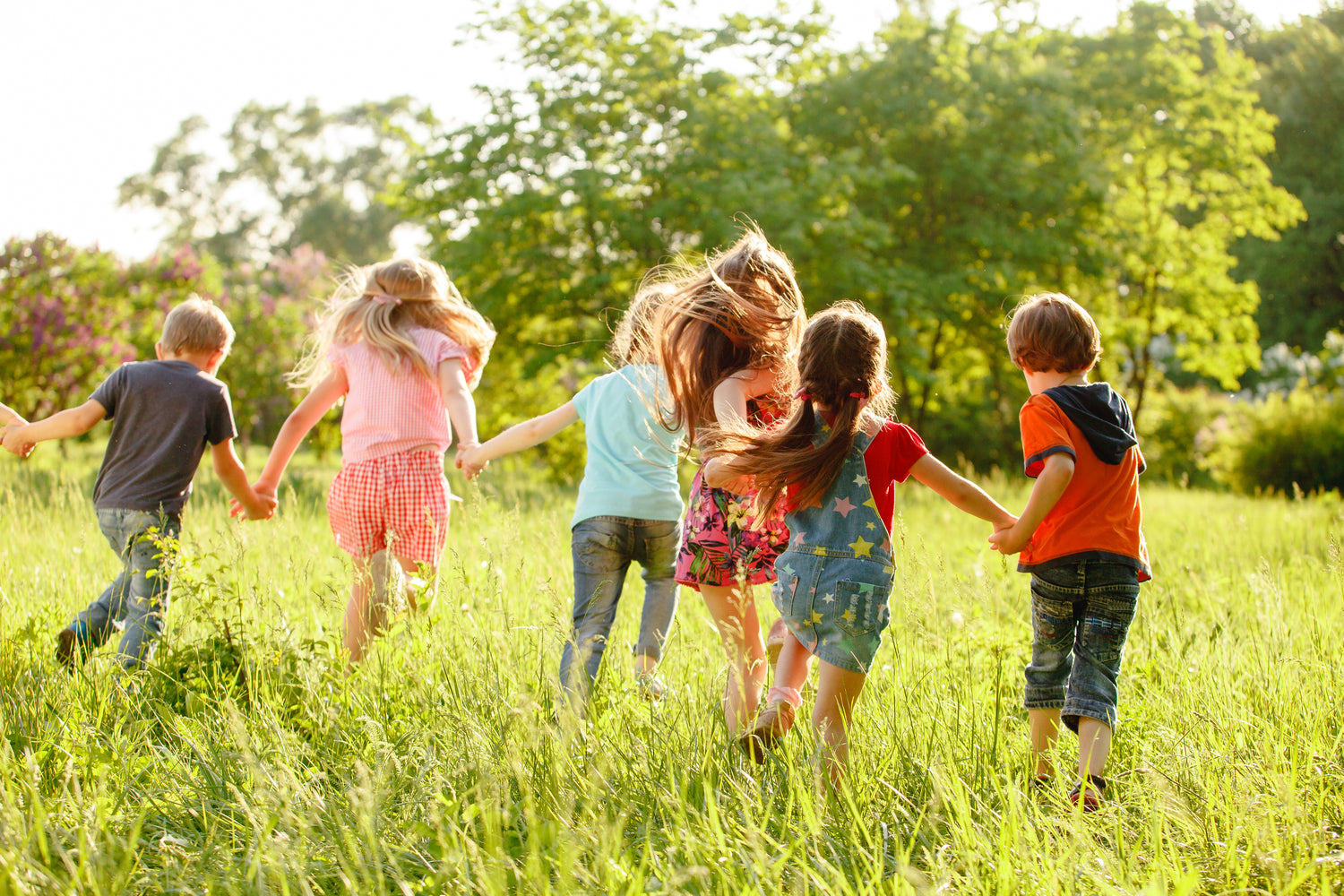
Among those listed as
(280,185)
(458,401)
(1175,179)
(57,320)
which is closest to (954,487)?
(458,401)

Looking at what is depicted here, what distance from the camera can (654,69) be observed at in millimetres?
13125

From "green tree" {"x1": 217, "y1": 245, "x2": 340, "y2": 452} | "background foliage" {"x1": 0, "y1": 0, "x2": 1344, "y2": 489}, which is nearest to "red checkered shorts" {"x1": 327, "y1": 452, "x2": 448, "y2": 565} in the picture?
"background foliage" {"x1": 0, "y1": 0, "x2": 1344, "y2": 489}

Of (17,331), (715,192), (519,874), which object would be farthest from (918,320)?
(519,874)

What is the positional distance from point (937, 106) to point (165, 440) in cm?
1405

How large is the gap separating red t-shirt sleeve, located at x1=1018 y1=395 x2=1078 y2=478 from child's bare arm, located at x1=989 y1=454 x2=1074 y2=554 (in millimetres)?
29

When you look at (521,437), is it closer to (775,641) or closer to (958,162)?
(775,641)

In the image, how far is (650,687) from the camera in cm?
303

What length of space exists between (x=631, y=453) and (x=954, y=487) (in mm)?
1113

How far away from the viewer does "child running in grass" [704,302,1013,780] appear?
8.29ft

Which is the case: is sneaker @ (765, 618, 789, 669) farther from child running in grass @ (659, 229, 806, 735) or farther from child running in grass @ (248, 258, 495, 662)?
child running in grass @ (248, 258, 495, 662)

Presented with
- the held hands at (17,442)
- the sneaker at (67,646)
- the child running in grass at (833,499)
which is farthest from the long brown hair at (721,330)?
the held hands at (17,442)

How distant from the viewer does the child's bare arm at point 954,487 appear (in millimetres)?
2604

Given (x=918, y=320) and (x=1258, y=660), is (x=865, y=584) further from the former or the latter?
(x=918, y=320)

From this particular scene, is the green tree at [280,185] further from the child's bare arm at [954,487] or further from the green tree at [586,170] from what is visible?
the child's bare arm at [954,487]
